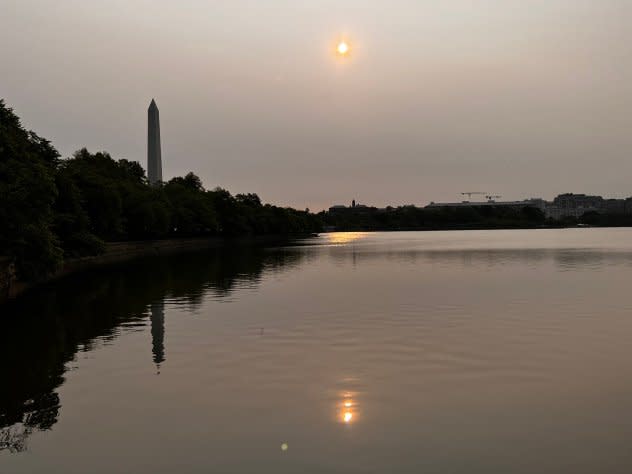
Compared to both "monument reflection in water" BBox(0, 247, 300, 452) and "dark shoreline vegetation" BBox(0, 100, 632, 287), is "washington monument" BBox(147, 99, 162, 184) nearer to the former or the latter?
"dark shoreline vegetation" BBox(0, 100, 632, 287)

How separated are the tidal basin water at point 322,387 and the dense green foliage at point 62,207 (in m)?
8.95

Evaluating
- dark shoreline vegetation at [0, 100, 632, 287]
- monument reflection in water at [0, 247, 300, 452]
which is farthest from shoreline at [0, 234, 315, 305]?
monument reflection in water at [0, 247, 300, 452]

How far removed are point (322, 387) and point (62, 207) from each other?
178 ft

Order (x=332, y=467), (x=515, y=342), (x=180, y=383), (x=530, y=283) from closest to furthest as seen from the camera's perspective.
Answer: (x=332, y=467) < (x=180, y=383) < (x=515, y=342) < (x=530, y=283)

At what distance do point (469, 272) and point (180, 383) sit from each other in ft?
125

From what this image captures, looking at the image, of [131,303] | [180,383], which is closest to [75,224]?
[131,303]

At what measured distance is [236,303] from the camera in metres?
33.2

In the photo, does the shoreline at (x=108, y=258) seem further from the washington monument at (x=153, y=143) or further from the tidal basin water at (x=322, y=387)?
the washington monument at (x=153, y=143)

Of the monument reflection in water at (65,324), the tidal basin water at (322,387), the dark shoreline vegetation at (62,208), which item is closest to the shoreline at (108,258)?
the dark shoreline vegetation at (62,208)

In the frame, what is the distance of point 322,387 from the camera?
50.9 feet

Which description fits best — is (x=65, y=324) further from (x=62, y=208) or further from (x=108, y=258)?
(x=108, y=258)

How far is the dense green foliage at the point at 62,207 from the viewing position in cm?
3938

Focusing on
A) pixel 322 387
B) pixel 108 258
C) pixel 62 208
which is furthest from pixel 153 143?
pixel 322 387

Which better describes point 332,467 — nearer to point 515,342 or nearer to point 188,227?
point 515,342
